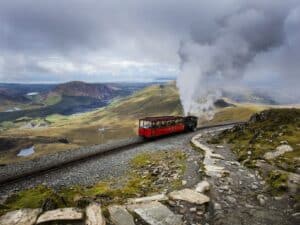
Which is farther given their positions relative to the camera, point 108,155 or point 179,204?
point 108,155

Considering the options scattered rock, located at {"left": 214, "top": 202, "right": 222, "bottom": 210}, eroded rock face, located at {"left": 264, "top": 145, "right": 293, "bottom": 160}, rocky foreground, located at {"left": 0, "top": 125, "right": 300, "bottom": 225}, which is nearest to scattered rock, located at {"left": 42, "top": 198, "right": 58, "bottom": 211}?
rocky foreground, located at {"left": 0, "top": 125, "right": 300, "bottom": 225}

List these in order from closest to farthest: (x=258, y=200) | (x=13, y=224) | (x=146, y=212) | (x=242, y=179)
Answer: (x=13, y=224) → (x=146, y=212) → (x=258, y=200) → (x=242, y=179)

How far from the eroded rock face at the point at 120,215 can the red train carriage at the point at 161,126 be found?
30.8m

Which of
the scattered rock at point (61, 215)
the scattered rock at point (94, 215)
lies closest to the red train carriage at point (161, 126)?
the scattered rock at point (94, 215)

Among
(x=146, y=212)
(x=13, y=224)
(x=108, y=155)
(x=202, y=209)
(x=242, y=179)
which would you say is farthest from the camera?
(x=108, y=155)

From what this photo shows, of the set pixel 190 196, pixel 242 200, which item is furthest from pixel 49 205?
pixel 242 200

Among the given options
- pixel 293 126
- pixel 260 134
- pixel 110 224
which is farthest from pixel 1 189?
pixel 293 126

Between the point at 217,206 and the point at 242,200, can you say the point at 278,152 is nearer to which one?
the point at 242,200

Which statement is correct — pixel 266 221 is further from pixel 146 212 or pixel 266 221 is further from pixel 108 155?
pixel 108 155

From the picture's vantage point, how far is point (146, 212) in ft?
49.7

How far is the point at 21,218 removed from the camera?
13.5 m

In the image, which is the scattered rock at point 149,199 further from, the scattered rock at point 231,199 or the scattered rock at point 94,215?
the scattered rock at point 231,199

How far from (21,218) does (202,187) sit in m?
10.8

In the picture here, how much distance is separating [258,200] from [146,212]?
7283 millimetres
